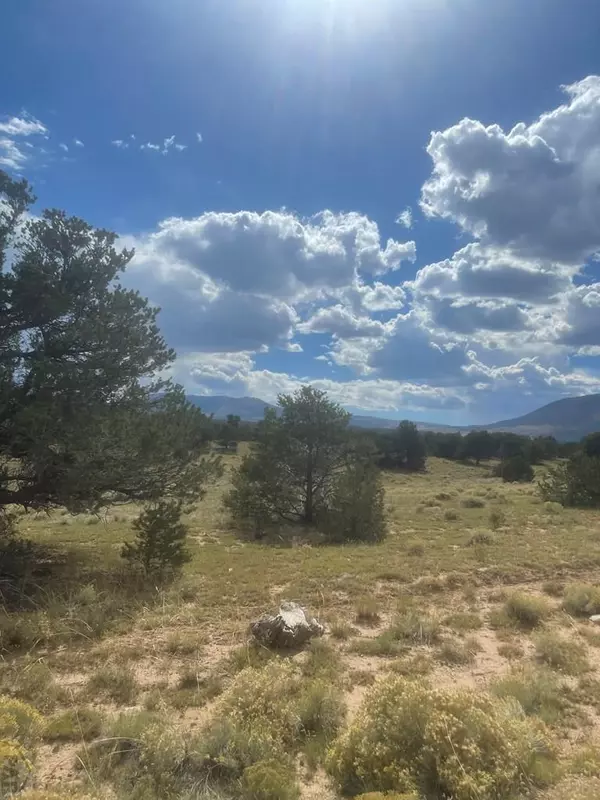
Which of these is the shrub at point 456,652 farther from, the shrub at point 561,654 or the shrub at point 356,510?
the shrub at point 356,510

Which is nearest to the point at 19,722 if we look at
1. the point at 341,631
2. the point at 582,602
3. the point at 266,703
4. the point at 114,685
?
the point at 114,685

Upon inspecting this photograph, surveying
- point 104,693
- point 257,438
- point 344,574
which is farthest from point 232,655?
point 257,438

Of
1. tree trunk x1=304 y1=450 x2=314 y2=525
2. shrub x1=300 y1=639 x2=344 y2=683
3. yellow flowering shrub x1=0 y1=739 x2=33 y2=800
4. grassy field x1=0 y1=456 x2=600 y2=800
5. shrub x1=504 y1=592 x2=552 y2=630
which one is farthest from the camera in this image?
tree trunk x1=304 y1=450 x2=314 y2=525

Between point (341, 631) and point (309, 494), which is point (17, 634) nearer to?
point (341, 631)

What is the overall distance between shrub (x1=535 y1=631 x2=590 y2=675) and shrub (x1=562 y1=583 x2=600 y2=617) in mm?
1706

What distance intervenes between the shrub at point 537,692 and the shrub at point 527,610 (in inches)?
89.0

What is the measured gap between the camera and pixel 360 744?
13.8 ft

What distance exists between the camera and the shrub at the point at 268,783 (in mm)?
3809

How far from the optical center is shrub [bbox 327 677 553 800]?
3811 mm

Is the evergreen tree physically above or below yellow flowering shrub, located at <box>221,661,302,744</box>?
above

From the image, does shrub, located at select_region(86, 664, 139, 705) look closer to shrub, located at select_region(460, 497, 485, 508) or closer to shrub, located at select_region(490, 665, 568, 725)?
shrub, located at select_region(490, 665, 568, 725)

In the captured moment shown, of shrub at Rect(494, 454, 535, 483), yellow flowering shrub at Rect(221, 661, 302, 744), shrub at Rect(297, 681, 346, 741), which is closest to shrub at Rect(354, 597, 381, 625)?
yellow flowering shrub at Rect(221, 661, 302, 744)

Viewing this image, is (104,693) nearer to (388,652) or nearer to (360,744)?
(360,744)

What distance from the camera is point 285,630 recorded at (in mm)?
6965
